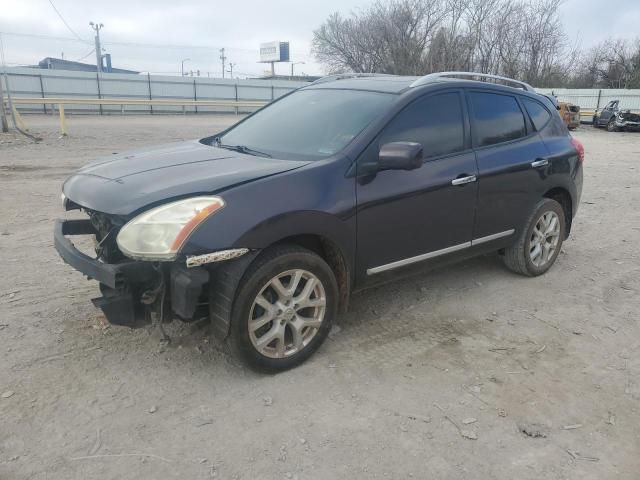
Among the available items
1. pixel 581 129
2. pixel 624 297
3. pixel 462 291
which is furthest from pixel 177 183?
pixel 581 129

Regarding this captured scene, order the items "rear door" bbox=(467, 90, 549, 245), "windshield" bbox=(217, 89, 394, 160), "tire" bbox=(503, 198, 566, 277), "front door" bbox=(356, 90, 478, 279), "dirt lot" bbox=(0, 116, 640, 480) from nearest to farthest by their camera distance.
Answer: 1. "dirt lot" bbox=(0, 116, 640, 480)
2. "front door" bbox=(356, 90, 478, 279)
3. "windshield" bbox=(217, 89, 394, 160)
4. "rear door" bbox=(467, 90, 549, 245)
5. "tire" bbox=(503, 198, 566, 277)

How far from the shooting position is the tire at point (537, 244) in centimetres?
475

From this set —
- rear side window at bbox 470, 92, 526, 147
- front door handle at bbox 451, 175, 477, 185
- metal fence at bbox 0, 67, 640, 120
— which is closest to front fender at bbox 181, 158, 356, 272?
front door handle at bbox 451, 175, 477, 185

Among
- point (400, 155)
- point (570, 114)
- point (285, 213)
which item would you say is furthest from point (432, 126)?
point (570, 114)

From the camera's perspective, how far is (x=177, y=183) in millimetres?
2955

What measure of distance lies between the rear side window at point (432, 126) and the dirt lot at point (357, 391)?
129 cm

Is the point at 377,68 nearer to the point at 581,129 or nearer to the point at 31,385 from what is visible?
the point at 581,129

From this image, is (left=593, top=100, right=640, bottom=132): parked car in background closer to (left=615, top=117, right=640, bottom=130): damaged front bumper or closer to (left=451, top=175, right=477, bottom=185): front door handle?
(left=615, top=117, right=640, bottom=130): damaged front bumper

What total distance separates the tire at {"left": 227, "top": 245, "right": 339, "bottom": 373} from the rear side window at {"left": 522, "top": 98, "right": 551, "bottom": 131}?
2737mm

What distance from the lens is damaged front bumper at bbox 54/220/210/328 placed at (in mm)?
2758

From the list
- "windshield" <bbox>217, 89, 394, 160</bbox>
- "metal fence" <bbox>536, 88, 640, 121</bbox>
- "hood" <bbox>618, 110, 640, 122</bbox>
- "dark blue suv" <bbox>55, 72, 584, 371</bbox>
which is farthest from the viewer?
"metal fence" <bbox>536, 88, 640, 121</bbox>

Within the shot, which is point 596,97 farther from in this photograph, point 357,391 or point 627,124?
point 357,391

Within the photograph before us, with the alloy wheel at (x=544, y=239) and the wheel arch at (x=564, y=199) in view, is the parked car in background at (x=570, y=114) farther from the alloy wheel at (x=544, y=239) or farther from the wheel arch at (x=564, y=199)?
the alloy wheel at (x=544, y=239)

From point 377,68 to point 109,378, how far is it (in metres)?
47.0
